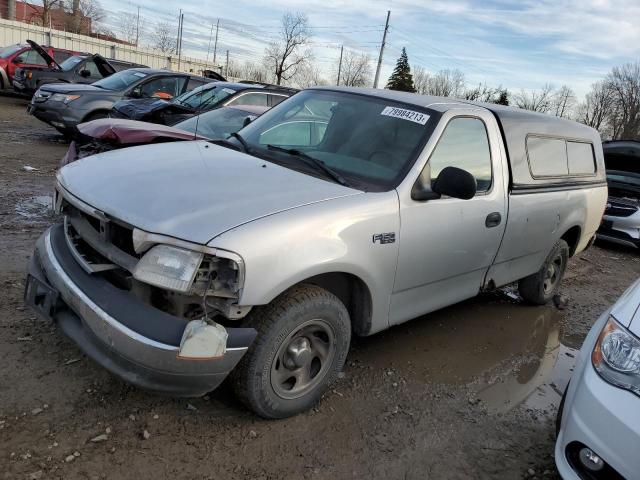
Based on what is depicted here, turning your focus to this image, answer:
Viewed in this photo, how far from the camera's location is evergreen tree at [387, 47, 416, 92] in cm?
5597

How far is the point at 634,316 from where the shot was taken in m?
2.41

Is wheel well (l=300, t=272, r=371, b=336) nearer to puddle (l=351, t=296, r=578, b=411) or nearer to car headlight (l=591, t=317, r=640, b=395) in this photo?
puddle (l=351, t=296, r=578, b=411)

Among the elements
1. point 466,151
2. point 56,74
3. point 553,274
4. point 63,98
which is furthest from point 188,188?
point 56,74

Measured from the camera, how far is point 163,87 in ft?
37.7

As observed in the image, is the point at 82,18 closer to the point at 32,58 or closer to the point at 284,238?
the point at 32,58

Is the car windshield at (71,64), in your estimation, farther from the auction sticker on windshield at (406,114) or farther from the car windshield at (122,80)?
the auction sticker on windshield at (406,114)

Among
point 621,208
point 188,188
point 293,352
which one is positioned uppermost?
point 188,188

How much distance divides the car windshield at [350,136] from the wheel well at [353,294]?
0.56 meters

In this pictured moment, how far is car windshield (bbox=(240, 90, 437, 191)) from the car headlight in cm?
139

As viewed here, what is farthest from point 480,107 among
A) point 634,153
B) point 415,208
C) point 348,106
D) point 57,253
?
point 634,153

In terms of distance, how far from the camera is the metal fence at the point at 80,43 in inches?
1052

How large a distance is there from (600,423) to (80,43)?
33.0m

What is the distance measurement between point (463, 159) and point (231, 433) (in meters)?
2.35

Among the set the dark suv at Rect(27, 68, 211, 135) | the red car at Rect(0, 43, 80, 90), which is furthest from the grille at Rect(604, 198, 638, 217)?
the red car at Rect(0, 43, 80, 90)
